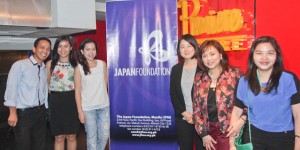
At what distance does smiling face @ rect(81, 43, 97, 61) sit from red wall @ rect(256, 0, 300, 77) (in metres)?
1.80

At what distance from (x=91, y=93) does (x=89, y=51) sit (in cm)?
46

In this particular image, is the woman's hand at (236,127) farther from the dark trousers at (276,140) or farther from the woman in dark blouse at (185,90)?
the woman in dark blouse at (185,90)

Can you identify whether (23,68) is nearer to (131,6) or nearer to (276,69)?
(131,6)

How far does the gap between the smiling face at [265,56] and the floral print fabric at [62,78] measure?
2.03 metres

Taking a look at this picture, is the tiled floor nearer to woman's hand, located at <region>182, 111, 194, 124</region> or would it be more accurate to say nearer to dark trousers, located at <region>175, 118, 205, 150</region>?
dark trousers, located at <region>175, 118, 205, 150</region>

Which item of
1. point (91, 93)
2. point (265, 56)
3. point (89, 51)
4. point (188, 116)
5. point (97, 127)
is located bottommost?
point (97, 127)

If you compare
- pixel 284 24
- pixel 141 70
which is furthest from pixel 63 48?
pixel 284 24

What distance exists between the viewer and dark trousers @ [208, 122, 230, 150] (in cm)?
238

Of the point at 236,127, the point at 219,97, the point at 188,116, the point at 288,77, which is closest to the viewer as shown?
the point at 288,77

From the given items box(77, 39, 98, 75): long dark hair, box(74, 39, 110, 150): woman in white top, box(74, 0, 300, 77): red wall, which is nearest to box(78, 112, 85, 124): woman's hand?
box(74, 39, 110, 150): woman in white top

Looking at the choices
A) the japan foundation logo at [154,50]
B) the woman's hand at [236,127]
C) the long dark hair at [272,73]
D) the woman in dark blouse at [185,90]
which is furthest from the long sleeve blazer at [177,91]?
the long dark hair at [272,73]

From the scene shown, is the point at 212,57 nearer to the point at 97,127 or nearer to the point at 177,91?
the point at 177,91

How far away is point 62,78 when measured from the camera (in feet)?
10.7

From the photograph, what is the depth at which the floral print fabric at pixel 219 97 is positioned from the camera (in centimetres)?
233
